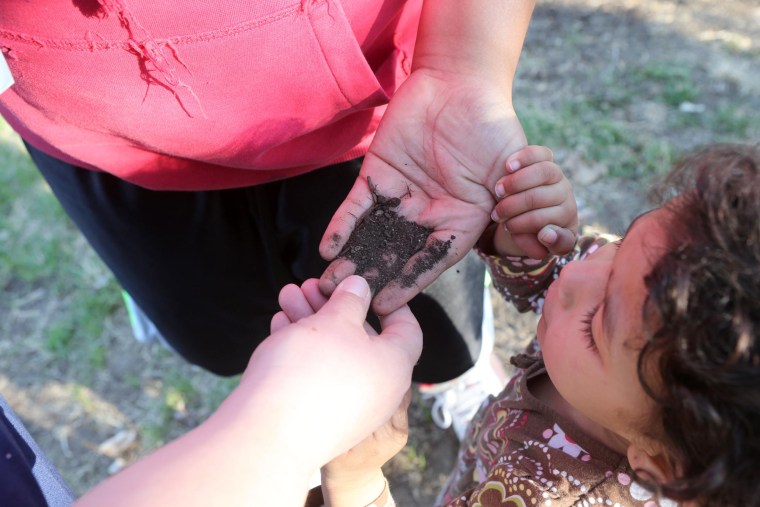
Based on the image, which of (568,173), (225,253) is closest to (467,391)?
(225,253)

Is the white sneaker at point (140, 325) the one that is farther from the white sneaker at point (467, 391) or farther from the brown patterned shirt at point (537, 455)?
the brown patterned shirt at point (537, 455)

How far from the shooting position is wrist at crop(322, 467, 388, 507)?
145cm

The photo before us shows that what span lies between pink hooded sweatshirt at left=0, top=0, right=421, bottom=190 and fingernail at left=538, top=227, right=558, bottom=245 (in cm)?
54

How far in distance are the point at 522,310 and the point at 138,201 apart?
3.85ft

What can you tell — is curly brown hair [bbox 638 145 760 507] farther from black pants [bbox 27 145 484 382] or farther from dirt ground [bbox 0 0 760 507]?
dirt ground [bbox 0 0 760 507]

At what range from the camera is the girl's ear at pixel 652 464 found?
1158mm

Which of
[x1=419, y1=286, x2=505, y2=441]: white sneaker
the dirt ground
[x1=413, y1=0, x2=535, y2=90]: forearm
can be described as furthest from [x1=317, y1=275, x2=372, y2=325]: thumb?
the dirt ground

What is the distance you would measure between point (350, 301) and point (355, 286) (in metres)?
0.08

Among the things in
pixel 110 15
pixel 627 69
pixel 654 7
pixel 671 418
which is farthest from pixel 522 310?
pixel 654 7

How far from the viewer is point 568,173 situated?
11.3 ft

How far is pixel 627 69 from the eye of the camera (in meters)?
3.91

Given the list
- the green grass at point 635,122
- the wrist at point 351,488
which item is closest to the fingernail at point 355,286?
the wrist at point 351,488

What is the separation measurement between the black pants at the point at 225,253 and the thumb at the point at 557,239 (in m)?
0.45

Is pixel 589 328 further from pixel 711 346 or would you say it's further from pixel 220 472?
pixel 220 472
